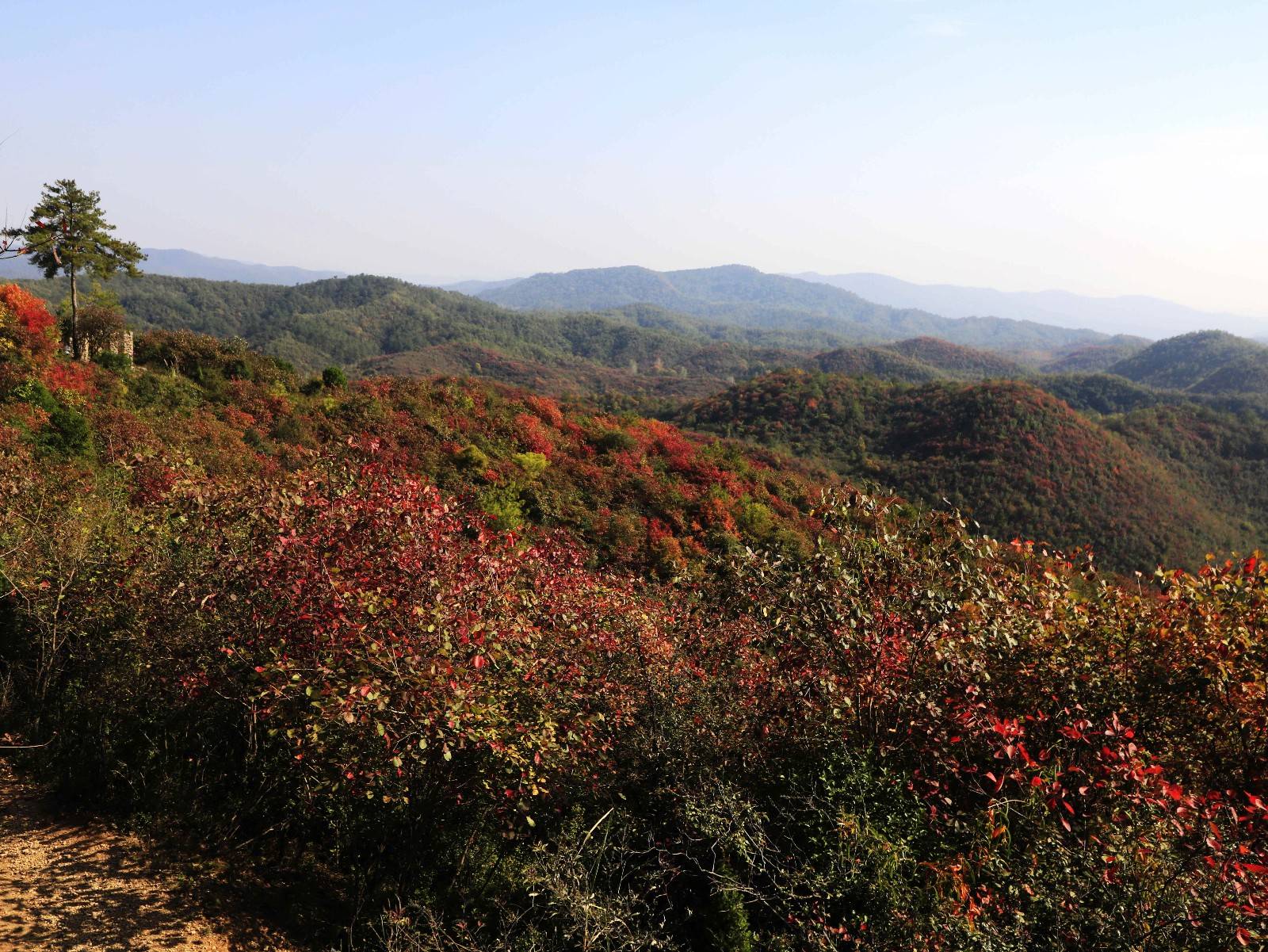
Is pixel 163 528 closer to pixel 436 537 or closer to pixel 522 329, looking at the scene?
pixel 436 537

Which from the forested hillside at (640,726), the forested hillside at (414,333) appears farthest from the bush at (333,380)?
the forested hillside at (414,333)

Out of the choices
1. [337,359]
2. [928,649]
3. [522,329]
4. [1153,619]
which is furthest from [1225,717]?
[522,329]

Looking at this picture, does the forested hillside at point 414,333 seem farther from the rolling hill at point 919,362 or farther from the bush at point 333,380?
the bush at point 333,380

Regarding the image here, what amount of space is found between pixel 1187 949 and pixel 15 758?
950cm

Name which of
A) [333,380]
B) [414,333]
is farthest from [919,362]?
[333,380]

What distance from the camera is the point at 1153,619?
5.46m

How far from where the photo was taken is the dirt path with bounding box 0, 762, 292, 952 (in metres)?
4.79

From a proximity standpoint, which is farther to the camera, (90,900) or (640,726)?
(640,726)

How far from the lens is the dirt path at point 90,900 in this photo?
4.79 m

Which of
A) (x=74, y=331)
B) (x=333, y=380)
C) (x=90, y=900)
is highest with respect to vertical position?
(x=74, y=331)

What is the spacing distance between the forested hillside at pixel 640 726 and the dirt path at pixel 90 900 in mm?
306

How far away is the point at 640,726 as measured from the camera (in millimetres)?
5645

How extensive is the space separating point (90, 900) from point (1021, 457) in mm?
52082

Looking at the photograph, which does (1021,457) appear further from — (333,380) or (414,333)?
(414,333)
